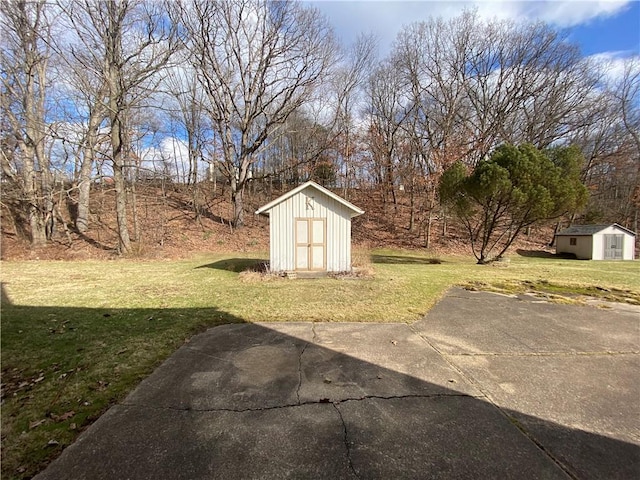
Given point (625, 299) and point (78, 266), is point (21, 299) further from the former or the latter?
point (625, 299)

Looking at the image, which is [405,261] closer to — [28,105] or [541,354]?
[541,354]

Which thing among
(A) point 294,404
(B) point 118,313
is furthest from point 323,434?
(B) point 118,313

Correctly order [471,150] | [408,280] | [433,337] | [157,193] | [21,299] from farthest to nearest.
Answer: [157,193] → [471,150] → [408,280] → [21,299] → [433,337]

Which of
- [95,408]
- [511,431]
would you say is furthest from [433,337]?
[95,408]

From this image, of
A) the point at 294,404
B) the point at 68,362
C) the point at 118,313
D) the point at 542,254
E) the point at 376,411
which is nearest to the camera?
the point at 376,411

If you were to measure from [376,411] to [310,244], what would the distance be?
7944 mm

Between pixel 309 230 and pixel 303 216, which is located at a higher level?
pixel 303 216

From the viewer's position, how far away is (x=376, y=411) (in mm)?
2752

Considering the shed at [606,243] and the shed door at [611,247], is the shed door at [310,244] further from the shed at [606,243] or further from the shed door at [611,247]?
the shed door at [611,247]

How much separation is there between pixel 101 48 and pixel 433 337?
19.0 m

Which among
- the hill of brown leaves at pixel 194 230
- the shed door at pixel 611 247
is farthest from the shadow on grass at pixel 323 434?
the shed door at pixel 611 247

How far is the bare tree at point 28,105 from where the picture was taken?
1423 cm

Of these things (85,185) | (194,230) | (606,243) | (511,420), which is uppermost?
(85,185)

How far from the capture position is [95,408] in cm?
281
